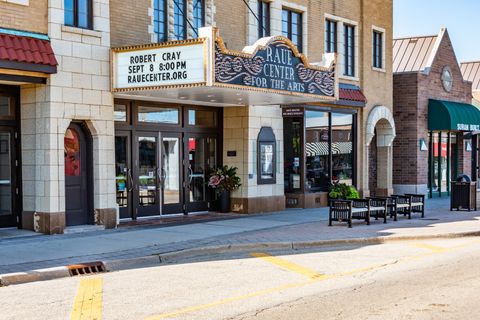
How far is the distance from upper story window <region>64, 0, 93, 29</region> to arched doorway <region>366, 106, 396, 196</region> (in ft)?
44.4

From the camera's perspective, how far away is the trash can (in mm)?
21641

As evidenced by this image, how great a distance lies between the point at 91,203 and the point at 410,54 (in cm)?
1894

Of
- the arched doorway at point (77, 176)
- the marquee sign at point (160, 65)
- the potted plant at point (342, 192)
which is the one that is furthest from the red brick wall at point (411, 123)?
the arched doorway at point (77, 176)

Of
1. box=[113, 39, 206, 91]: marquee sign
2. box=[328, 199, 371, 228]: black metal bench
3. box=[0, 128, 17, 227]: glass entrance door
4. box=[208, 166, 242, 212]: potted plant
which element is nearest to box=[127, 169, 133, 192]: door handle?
box=[113, 39, 206, 91]: marquee sign

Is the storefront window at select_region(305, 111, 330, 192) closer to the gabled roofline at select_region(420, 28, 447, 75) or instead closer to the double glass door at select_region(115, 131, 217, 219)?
the double glass door at select_region(115, 131, 217, 219)

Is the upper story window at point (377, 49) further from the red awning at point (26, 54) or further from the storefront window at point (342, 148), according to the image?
the red awning at point (26, 54)

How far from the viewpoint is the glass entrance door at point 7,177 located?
15.4 meters

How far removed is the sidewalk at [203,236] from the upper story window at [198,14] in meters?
5.33

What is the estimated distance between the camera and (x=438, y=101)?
28.2 m

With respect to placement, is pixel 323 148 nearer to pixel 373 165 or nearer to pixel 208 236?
pixel 373 165

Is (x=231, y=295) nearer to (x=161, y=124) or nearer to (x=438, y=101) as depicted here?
(x=161, y=124)

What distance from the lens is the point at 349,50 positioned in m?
24.7

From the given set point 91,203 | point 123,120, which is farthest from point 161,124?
point 91,203

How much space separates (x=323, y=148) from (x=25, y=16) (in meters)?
11.8
